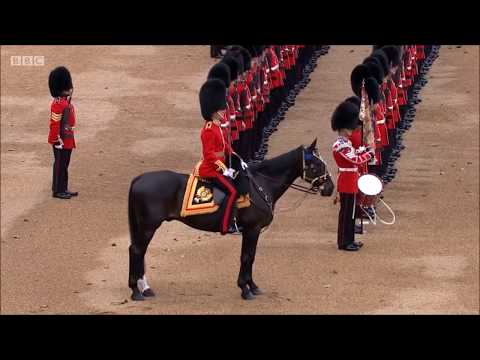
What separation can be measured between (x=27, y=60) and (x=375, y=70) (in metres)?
7.97

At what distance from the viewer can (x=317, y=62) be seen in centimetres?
2669

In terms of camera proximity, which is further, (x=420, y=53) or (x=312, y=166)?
(x=420, y=53)

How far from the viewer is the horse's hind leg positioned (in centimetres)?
1597

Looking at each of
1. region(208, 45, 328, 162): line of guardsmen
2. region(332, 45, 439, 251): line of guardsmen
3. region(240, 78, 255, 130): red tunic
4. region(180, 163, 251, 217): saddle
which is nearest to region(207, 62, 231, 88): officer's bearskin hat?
region(208, 45, 328, 162): line of guardsmen

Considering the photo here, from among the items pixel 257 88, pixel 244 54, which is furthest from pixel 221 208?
pixel 257 88

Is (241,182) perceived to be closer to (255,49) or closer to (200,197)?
(200,197)

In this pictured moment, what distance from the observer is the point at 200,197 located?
15961mm

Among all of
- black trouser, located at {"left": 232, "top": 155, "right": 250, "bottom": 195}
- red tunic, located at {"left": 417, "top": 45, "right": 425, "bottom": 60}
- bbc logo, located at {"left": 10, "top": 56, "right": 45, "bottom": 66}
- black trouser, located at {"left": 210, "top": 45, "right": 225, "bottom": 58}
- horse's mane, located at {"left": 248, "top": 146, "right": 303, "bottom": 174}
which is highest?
horse's mane, located at {"left": 248, "top": 146, "right": 303, "bottom": 174}

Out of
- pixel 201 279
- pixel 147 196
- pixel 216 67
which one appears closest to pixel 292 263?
pixel 201 279

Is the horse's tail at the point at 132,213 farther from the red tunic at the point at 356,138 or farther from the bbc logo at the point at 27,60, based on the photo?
the bbc logo at the point at 27,60

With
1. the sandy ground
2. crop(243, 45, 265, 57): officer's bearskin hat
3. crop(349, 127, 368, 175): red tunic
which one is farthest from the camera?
crop(243, 45, 265, 57): officer's bearskin hat

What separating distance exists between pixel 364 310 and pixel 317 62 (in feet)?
37.4

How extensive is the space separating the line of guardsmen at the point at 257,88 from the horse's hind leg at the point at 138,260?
4.37 metres

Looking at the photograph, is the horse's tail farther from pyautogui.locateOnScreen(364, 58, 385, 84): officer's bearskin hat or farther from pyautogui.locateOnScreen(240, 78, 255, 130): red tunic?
pyautogui.locateOnScreen(240, 78, 255, 130): red tunic
